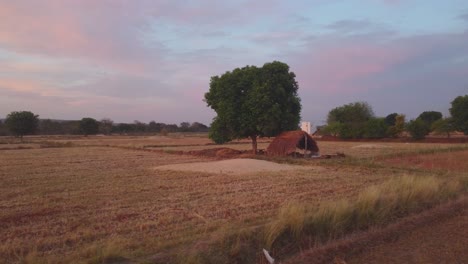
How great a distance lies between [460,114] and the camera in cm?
6800

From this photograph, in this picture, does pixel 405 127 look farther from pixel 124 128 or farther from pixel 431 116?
pixel 124 128

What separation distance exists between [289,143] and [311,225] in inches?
828

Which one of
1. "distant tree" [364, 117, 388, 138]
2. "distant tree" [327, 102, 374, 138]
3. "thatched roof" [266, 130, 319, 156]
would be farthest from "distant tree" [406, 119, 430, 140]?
"thatched roof" [266, 130, 319, 156]

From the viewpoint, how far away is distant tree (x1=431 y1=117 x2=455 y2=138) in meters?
70.0

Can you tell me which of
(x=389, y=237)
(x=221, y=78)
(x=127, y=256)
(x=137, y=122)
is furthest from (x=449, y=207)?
(x=137, y=122)

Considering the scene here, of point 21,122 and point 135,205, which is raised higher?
point 21,122

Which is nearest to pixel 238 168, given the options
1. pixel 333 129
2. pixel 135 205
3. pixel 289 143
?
pixel 289 143

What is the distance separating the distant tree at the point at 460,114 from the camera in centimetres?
6738

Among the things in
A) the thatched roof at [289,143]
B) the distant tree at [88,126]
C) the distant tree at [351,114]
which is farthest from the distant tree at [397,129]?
the distant tree at [88,126]

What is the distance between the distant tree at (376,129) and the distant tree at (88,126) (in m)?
76.8

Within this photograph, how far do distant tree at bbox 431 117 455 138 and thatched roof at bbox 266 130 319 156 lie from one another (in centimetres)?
4934

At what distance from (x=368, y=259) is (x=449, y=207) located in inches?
192

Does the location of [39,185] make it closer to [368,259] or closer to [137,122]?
[368,259]

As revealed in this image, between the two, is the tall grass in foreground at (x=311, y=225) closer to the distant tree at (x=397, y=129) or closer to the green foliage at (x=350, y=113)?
the distant tree at (x=397, y=129)
